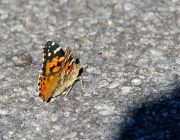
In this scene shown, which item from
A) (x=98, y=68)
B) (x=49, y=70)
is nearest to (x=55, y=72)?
(x=49, y=70)

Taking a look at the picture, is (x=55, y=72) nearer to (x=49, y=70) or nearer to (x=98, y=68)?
(x=49, y=70)

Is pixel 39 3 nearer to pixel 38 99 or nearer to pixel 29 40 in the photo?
pixel 29 40

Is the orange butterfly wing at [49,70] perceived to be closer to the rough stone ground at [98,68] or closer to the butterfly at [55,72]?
the butterfly at [55,72]

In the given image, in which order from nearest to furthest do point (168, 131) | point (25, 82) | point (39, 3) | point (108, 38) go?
point (168, 131) → point (25, 82) → point (108, 38) → point (39, 3)

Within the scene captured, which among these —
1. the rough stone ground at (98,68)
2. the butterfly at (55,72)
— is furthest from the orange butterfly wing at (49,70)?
the rough stone ground at (98,68)

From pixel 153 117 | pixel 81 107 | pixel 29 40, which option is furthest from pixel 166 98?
pixel 29 40

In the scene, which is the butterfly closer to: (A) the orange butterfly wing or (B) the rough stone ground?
(A) the orange butterfly wing

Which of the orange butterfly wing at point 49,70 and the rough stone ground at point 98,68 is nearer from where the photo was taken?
the rough stone ground at point 98,68
